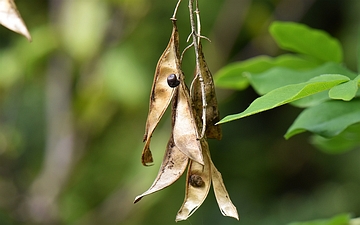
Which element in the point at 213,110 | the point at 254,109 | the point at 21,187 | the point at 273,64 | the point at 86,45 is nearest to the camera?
the point at 254,109

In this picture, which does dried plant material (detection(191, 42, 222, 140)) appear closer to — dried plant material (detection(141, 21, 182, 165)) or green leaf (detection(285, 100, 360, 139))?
dried plant material (detection(141, 21, 182, 165))

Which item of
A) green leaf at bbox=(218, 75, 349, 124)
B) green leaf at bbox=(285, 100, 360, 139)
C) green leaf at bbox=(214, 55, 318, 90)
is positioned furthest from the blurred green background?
green leaf at bbox=(218, 75, 349, 124)

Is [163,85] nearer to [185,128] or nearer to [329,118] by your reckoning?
[185,128]

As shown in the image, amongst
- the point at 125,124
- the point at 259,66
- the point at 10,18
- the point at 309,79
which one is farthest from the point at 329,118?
the point at 125,124

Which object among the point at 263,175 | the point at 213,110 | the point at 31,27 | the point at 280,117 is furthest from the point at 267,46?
the point at 213,110

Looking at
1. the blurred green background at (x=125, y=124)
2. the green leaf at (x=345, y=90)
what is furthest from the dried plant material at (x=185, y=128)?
the blurred green background at (x=125, y=124)

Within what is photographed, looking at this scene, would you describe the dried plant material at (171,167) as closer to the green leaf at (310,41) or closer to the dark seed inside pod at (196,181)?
the dark seed inside pod at (196,181)

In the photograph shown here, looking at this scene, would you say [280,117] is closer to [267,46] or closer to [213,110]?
[267,46]
